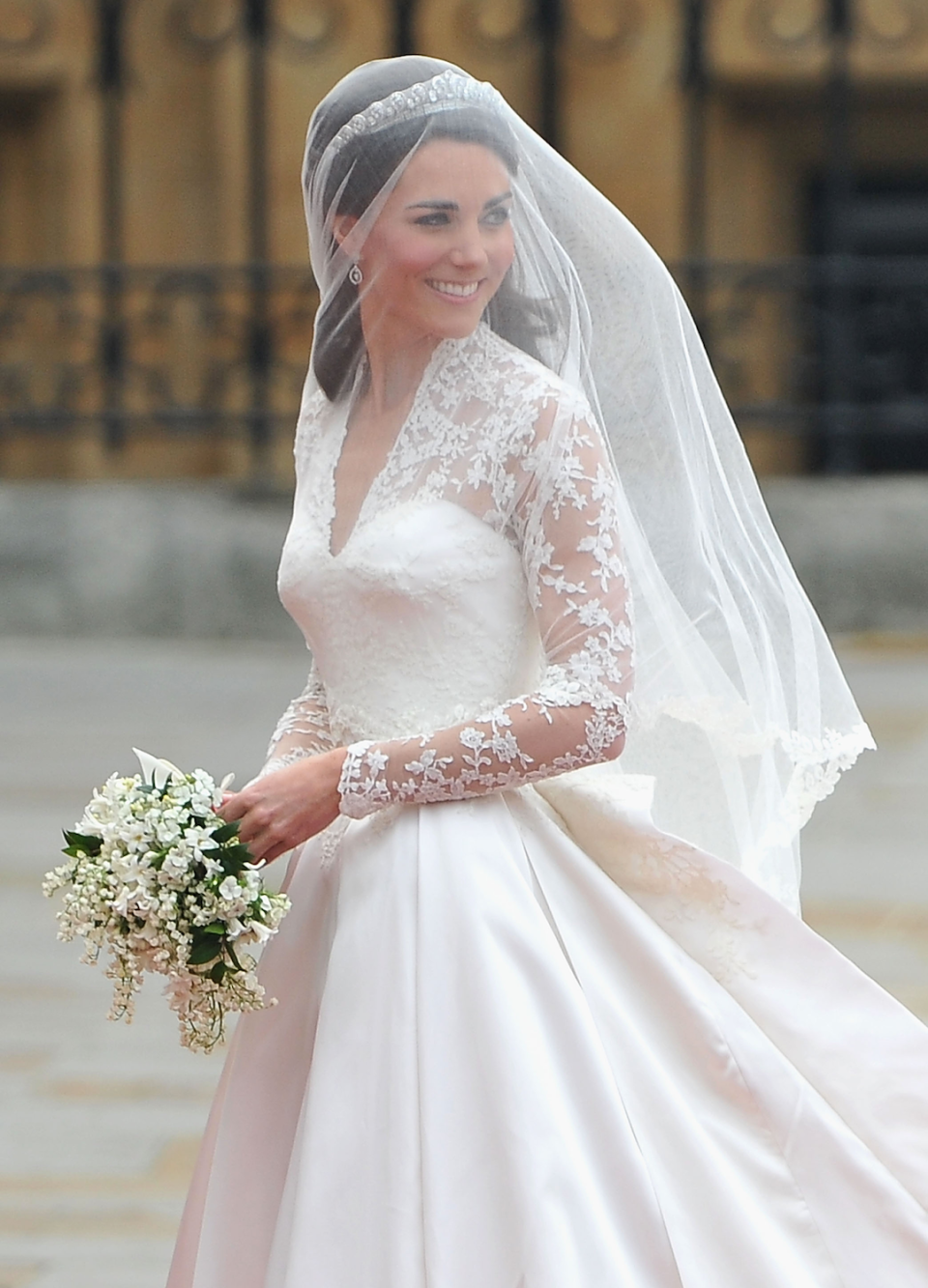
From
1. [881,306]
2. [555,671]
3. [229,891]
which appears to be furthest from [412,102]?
[881,306]

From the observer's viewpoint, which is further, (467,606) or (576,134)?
(576,134)

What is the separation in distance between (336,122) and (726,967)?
1.07 metres

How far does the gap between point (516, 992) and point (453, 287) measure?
785 millimetres

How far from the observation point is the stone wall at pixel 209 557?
32.2ft

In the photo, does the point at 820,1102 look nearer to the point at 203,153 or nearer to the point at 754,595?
the point at 754,595

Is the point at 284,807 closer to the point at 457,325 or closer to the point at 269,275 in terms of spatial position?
the point at 457,325

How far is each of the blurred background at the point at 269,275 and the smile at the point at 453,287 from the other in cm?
674

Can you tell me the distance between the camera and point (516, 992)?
2172mm

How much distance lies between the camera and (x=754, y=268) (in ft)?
32.2

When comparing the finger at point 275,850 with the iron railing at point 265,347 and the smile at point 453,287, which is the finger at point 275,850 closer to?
the smile at point 453,287

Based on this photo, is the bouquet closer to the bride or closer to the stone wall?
the bride

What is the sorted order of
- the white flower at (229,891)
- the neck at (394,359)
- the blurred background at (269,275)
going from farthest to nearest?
the blurred background at (269,275)
the neck at (394,359)
the white flower at (229,891)

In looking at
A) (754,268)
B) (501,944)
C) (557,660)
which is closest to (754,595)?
(557,660)

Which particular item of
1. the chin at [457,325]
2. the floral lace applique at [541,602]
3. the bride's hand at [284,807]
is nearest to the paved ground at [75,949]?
the bride's hand at [284,807]
